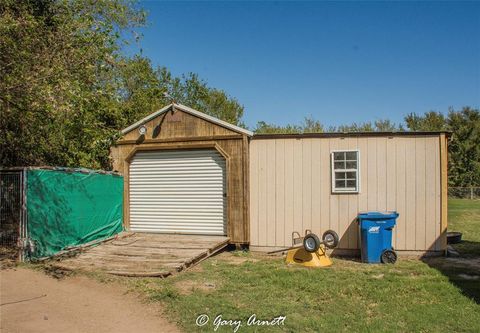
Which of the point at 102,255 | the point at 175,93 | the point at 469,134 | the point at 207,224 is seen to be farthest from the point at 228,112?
the point at 102,255

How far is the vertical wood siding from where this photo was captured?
9.57m

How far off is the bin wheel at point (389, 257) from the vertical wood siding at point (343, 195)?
2.61 feet

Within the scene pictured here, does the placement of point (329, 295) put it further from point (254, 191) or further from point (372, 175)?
point (254, 191)

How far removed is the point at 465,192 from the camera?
1118 inches

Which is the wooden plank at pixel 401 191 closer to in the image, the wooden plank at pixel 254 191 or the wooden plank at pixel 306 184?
the wooden plank at pixel 306 184

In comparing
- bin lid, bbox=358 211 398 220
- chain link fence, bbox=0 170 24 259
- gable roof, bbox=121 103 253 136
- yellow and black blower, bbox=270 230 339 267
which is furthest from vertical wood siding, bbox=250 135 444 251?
chain link fence, bbox=0 170 24 259

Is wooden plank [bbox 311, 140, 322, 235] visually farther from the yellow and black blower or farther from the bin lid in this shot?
the bin lid

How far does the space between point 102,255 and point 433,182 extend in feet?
26.4

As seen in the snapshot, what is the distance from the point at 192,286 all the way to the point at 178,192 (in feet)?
15.8

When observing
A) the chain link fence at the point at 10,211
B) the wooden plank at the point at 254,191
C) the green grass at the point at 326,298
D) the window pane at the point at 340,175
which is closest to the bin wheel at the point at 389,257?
the green grass at the point at 326,298

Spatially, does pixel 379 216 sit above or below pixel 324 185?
below

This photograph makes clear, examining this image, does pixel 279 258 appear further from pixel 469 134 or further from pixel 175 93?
pixel 469 134

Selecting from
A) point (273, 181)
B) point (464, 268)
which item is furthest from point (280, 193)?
point (464, 268)

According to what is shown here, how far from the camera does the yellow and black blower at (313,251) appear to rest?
27.8 ft
